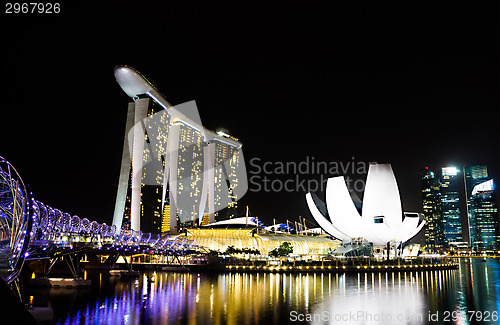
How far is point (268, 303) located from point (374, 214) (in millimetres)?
26541

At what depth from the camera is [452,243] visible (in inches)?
5315

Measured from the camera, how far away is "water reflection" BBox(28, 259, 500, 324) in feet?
45.4

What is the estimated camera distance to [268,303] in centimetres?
1702

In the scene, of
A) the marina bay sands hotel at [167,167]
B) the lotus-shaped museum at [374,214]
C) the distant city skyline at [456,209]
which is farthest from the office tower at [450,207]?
the lotus-shaped museum at [374,214]

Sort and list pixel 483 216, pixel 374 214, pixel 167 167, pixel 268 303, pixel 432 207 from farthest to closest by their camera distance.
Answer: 1. pixel 432 207
2. pixel 483 216
3. pixel 167 167
4. pixel 374 214
5. pixel 268 303

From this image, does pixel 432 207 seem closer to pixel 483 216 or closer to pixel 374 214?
pixel 483 216

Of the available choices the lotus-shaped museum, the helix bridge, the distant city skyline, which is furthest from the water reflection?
the distant city skyline

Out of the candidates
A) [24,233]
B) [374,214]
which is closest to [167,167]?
[374,214]

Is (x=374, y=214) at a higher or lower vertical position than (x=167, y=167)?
lower

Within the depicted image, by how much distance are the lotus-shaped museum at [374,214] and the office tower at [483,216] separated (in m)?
93.8

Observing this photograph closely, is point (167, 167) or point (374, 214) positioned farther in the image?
point (167, 167)

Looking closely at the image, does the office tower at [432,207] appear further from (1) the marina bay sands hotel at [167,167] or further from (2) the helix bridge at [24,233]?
(2) the helix bridge at [24,233]

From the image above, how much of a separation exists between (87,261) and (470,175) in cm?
13841

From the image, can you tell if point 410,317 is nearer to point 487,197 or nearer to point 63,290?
point 63,290
